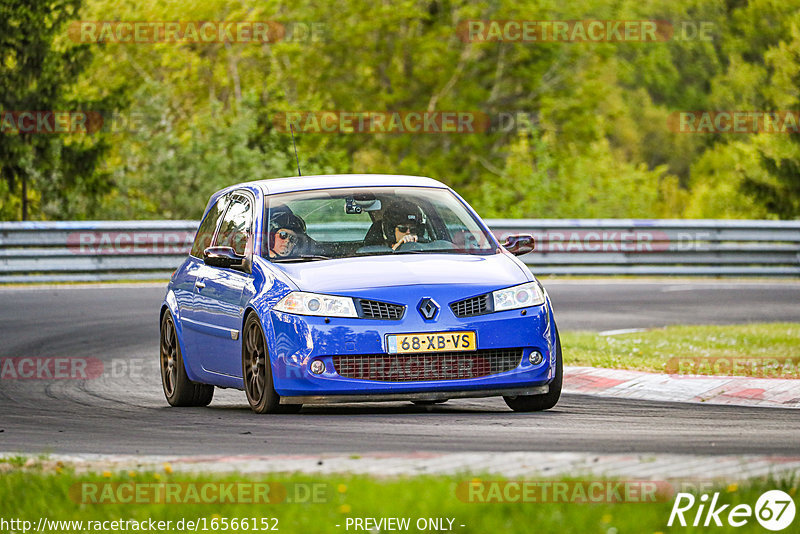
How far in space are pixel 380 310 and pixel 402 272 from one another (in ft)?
1.22

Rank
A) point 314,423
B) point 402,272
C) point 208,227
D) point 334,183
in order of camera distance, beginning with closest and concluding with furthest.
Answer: point 314,423 < point 402,272 < point 334,183 < point 208,227

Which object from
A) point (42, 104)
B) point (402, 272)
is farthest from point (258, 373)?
point (42, 104)

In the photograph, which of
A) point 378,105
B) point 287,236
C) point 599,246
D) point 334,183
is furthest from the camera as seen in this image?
point 378,105

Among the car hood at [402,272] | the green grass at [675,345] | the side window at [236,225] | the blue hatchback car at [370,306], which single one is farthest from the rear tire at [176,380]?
the green grass at [675,345]

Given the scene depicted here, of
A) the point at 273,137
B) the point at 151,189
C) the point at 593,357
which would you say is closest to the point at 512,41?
the point at 273,137

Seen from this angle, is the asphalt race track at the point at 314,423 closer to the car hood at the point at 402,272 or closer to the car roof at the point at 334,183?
the car hood at the point at 402,272

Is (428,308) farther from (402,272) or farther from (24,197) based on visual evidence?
(24,197)

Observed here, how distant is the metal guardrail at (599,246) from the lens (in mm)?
23688

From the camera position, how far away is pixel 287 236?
1020 centimetres

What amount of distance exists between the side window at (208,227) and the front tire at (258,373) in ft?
5.70

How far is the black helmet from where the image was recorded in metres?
10.4

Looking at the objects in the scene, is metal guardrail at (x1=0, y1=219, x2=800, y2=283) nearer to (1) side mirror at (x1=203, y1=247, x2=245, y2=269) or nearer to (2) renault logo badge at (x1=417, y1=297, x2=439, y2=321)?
(1) side mirror at (x1=203, y1=247, x2=245, y2=269)

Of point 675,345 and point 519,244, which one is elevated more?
point 519,244

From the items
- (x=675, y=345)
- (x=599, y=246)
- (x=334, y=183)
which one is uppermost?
(x=334, y=183)
